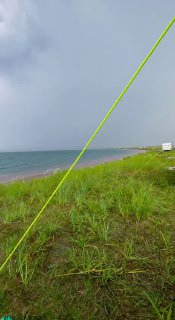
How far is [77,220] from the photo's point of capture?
3363mm

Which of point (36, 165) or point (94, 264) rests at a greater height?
point (94, 264)

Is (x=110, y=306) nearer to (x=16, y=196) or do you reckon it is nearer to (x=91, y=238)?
(x=91, y=238)

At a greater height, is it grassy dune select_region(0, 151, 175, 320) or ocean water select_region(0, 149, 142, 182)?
grassy dune select_region(0, 151, 175, 320)

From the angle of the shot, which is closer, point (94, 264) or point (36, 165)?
point (94, 264)

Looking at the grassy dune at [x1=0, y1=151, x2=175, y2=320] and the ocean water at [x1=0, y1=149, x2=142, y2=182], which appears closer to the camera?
the grassy dune at [x1=0, y1=151, x2=175, y2=320]

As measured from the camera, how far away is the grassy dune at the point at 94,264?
197 cm

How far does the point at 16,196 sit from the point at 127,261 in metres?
4.03

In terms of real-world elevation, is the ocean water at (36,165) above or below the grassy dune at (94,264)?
below

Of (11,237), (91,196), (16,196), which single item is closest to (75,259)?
(11,237)

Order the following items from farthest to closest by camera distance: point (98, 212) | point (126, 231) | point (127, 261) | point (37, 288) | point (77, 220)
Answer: point (98, 212) < point (77, 220) < point (126, 231) < point (127, 261) < point (37, 288)

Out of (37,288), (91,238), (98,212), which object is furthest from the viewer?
(98,212)

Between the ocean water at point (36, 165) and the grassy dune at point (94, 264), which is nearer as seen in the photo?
the grassy dune at point (94, 264)

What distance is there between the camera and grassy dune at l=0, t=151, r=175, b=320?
1975 millimetres

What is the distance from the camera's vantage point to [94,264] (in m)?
2.38
